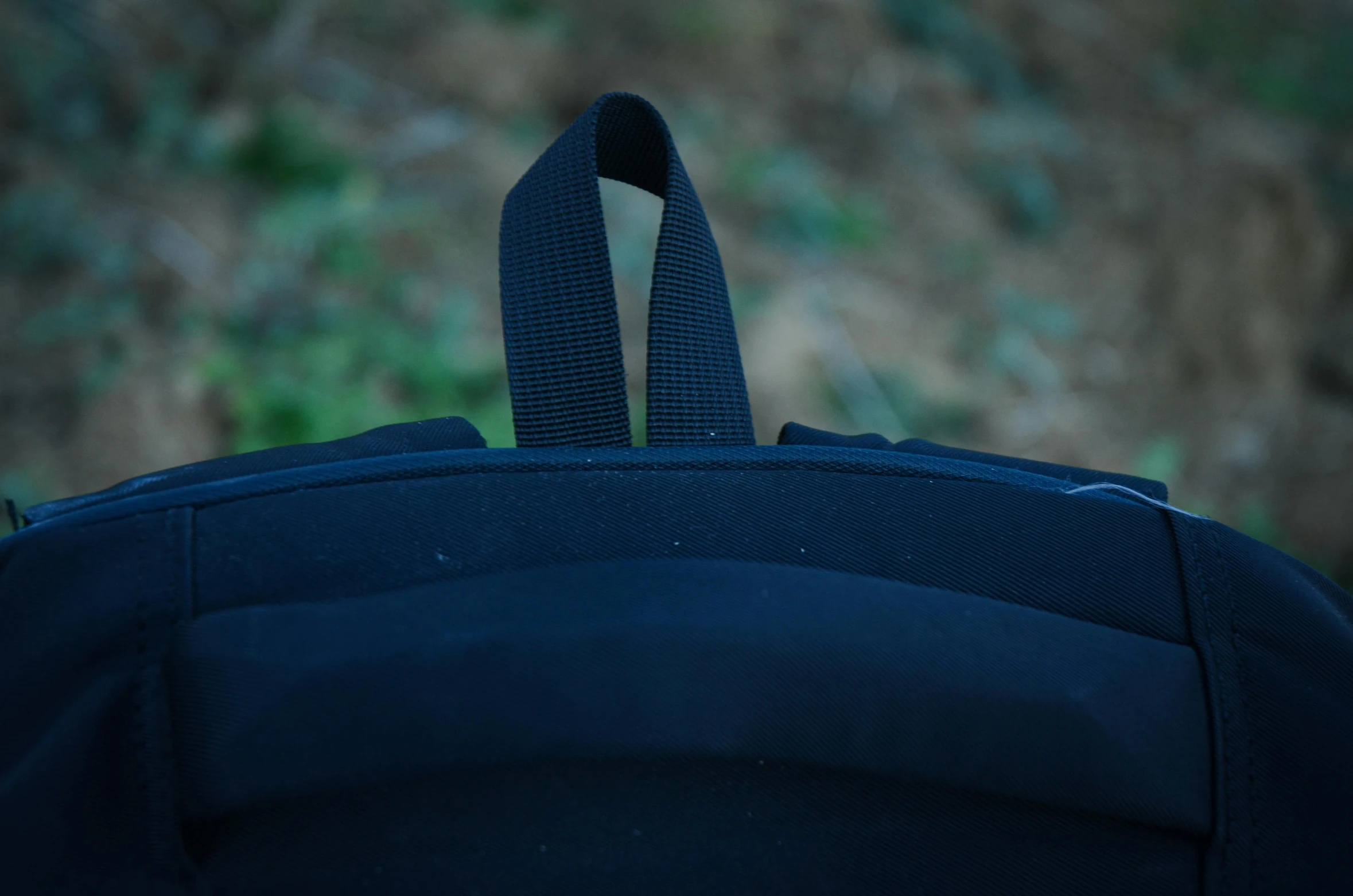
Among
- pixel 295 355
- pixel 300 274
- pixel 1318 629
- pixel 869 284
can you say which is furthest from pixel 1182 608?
pixel 869 284

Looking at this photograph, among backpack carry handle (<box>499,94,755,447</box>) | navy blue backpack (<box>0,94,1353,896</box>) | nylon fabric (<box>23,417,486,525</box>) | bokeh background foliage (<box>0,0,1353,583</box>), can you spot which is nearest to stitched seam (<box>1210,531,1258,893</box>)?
navy blue backpack (<box>0,94,1353,896</box>)

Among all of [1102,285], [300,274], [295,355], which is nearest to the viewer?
[295,355]

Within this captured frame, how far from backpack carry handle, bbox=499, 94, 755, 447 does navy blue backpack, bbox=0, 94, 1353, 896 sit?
0.07 metres

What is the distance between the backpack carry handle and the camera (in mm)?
586

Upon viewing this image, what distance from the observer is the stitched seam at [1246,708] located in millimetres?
464

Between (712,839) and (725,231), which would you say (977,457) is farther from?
(725,231)

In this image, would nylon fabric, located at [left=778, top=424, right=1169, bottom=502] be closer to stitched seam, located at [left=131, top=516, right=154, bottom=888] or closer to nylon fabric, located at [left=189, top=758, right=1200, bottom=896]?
nylon fabric, located at [left=189, top=758, right=1200, bottom=896]

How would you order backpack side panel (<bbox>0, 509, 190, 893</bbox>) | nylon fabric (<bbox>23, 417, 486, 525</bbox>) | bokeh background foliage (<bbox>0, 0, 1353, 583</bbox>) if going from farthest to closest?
bokeh background foliage (<bbox>0, 0, 1353, 583</bbox>), nylon fabric (<bbox>23, 417, 486, 525</bbox>), backpack side panel (<bbox>0, 509, 190, 893</bbox>)

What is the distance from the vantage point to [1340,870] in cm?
46

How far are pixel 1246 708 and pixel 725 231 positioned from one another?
1.91m

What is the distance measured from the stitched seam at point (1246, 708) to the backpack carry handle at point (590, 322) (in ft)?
0.91

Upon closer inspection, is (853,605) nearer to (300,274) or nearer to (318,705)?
(318,705)

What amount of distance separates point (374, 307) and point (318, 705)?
1.54 meters

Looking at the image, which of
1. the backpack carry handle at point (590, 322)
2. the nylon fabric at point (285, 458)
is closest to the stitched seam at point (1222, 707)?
the backpack carry handle at point (590, 322)
